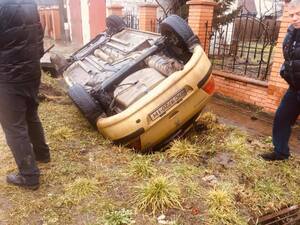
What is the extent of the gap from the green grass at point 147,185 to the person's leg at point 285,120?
218mm

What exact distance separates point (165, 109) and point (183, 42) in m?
1.29

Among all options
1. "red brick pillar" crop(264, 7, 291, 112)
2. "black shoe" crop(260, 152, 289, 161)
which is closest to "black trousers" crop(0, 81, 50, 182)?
"black shoe" crop(260, 152, 289, 161)

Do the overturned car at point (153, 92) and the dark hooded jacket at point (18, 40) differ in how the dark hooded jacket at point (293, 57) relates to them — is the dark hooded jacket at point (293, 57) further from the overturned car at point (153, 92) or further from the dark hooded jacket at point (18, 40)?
the dark hooded jacket at point (18, 40)

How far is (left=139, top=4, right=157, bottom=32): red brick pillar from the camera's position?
31.0ft

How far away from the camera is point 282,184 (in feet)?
11.4

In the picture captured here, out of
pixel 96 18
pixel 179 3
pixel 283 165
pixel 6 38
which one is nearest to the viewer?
pixel 6 38

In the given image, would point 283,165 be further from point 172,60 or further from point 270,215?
point 172,60

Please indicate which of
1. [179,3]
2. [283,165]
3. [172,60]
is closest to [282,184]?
[283,165]

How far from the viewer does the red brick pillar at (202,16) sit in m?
6.81

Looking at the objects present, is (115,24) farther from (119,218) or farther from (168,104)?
(119,218)

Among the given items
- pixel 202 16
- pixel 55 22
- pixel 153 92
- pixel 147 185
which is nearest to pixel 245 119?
pixel 153 92

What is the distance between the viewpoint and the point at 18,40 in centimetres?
280

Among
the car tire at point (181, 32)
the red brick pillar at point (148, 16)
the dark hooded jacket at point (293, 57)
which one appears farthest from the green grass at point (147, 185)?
the red brick pillar at point (148, 16)

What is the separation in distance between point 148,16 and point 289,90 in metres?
6.73
